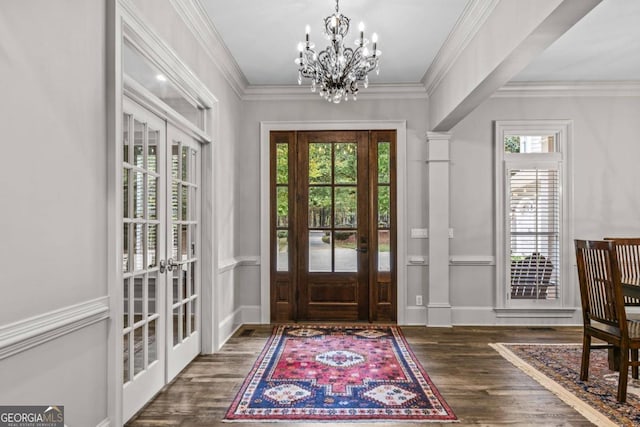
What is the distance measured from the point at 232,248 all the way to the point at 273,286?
2.46 feet

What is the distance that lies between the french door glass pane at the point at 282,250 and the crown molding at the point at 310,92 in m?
1.55

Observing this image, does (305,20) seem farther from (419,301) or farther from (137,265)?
(419,301)

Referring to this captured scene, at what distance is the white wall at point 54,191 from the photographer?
5.56ft

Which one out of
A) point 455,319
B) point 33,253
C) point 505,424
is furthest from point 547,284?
point 33,253

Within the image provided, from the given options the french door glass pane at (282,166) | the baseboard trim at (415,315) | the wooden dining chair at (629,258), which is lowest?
the baseboard trim at (415,315)

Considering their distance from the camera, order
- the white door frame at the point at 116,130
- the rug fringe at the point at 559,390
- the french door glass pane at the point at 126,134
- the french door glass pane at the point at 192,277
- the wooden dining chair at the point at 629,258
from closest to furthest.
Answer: the white door frame at the point at 116,130
the french door glass pane at the point at 126,134
the rug fringe at the point at 559,390
the french door glass pane at the point at 192,277
the wooden dining chair at the point at 629,258

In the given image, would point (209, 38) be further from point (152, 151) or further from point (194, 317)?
point (194, 317)

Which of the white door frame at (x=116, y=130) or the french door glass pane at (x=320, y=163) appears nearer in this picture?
the white door frame at (x=116, y=130)

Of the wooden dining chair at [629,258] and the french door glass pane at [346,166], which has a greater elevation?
the french door glass pane at [346,166]

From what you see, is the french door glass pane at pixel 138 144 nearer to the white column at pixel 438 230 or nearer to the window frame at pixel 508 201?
the white column at pixel 438 230

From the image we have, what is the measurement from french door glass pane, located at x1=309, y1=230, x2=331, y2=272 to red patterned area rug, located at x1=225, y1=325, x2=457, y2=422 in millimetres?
975

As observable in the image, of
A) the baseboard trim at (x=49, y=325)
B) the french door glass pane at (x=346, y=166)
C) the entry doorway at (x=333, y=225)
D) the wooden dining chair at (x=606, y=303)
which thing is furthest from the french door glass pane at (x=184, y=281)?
the wooden dining chair at (x=606, y=303)

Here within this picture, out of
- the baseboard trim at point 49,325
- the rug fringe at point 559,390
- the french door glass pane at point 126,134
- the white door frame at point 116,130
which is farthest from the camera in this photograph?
the rug fringe at point 559,390

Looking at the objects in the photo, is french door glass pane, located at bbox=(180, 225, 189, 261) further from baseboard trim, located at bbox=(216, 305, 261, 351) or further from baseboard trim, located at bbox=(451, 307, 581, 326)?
baseboard trim, located at bbox=(451, 307, 581, 326)
